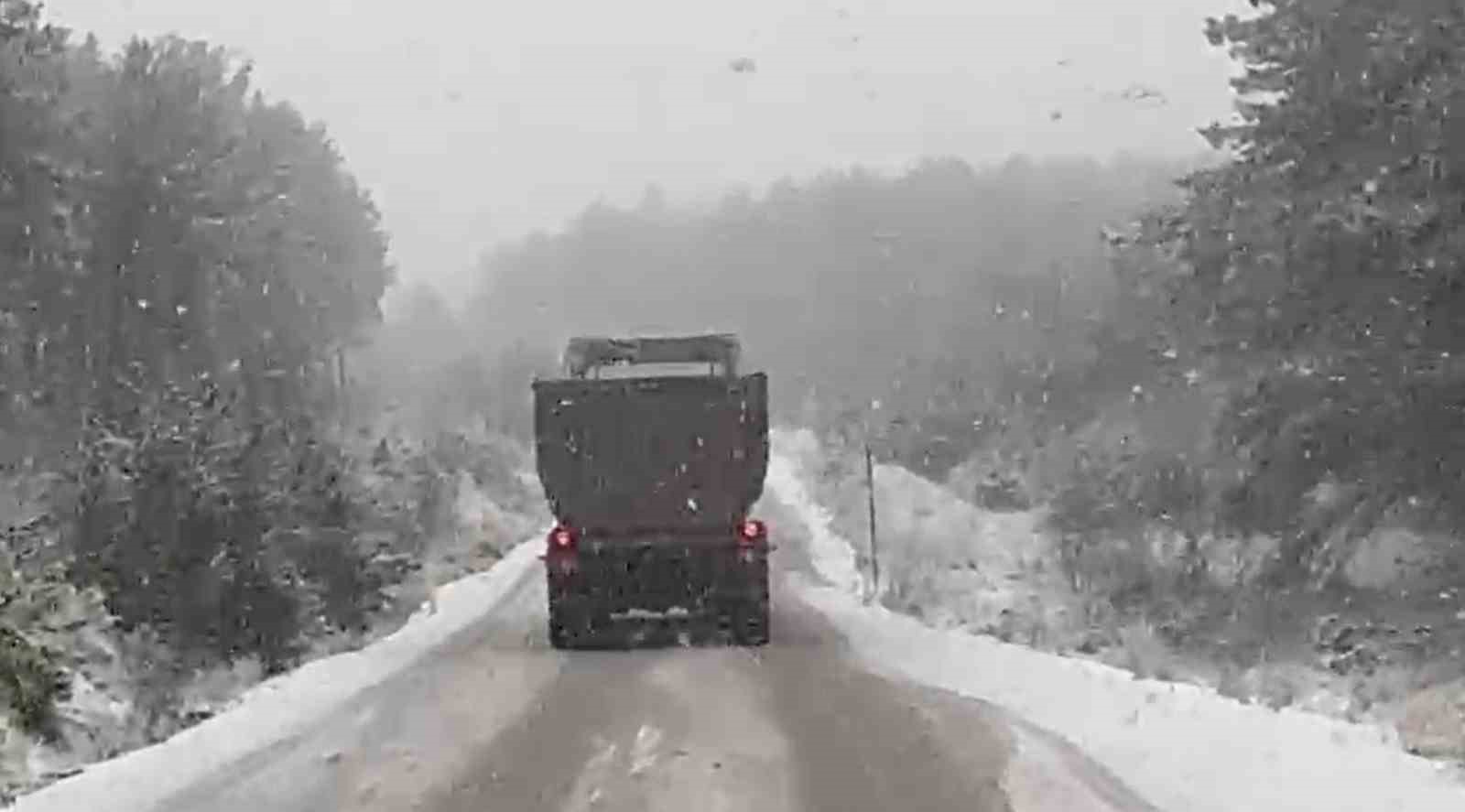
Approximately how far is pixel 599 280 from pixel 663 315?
9.60 metres

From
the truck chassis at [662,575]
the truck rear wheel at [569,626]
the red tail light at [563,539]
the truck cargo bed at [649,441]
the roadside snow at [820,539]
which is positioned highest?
the truck cargo bed at [649,441]

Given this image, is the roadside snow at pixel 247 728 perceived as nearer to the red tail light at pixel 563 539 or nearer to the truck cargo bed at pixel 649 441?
the red tail light at pixel 563 539

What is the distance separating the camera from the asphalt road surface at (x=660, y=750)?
989cm

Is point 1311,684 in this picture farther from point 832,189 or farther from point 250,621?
point 832,189

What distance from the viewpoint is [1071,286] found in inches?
3578

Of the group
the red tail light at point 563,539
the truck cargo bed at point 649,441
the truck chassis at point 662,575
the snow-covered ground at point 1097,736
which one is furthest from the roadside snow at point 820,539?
the snow-covered ground at point 1097,736

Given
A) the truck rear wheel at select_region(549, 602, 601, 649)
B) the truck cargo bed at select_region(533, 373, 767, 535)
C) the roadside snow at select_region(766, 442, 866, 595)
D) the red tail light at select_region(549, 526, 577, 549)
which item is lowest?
the roadside snow at select_region(766, 442, 866, 595)

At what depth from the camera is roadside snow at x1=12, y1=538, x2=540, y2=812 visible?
10344 mm

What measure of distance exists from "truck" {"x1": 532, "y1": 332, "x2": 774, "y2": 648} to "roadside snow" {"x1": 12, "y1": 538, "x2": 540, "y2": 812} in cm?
195

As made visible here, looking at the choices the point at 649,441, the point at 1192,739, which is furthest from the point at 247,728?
the point at 1192,739

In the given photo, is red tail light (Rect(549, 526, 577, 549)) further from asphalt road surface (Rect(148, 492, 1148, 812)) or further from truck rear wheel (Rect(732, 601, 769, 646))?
truck rear wheel (Rect(732, 601, 769, 646))

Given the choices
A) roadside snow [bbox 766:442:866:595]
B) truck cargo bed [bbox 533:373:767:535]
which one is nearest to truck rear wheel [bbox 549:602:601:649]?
truck cargo bed [bbox 533:373:767:535]

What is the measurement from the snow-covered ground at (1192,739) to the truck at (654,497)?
1940 millimetres

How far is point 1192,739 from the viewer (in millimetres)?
10914
